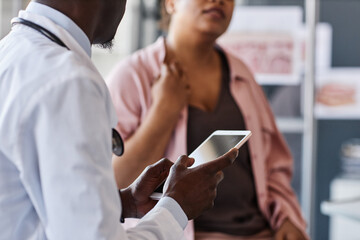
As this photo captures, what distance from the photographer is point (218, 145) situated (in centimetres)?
120

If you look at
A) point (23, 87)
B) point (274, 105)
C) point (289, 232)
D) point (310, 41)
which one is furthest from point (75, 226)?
point (274, 105)

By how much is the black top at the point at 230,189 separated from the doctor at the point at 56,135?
753 millimetres

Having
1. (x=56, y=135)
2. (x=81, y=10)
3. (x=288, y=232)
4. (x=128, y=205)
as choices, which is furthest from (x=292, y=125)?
(x=56, y=135)

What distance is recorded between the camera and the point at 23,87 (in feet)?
2.53

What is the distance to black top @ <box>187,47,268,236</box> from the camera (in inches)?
63.6

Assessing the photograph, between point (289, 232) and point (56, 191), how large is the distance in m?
1.09

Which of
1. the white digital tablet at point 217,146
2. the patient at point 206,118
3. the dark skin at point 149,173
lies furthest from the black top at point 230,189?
the dark skin at point 149,173

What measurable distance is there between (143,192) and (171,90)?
1.96 feet

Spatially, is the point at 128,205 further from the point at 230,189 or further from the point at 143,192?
the point at 230,189

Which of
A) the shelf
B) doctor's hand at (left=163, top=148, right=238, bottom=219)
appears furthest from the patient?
the shelf

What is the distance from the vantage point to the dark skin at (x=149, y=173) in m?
0.87

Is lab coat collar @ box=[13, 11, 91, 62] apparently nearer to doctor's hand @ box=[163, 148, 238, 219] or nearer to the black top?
doctor's hand @ box=[163, 148, 238, 219]

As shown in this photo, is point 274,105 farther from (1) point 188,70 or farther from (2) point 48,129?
(2) point 48,129

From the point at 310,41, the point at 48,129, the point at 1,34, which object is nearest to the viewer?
the point at 48,129
